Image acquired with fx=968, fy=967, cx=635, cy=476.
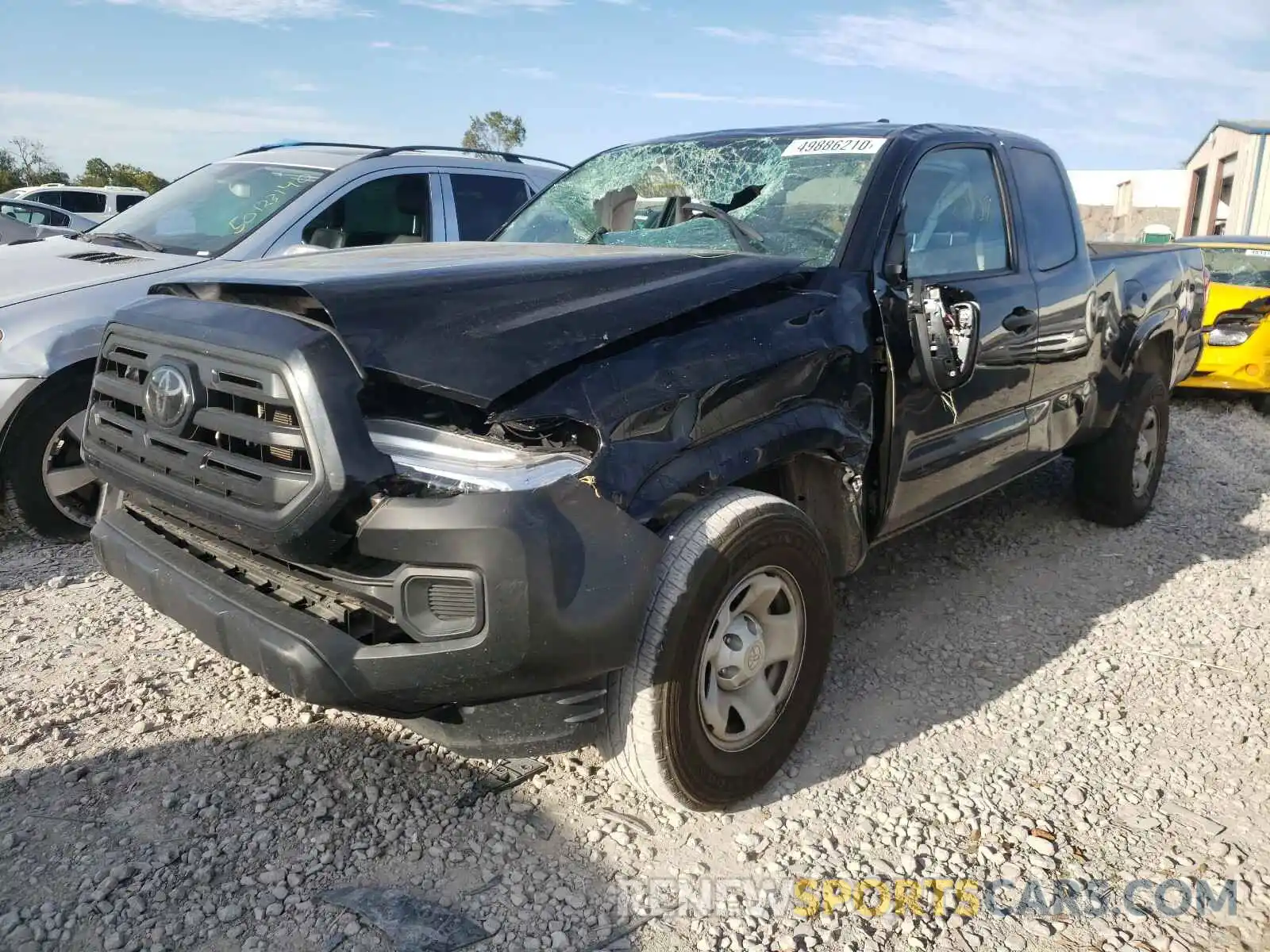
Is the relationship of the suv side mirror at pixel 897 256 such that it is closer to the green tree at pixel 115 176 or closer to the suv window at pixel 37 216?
the suv window at pixel 37 216

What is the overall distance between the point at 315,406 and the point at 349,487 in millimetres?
192

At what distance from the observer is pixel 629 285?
2590 mm

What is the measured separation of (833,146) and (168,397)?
7.97ft

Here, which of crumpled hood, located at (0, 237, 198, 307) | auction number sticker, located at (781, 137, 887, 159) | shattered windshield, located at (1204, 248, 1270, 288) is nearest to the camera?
auction number sticker, located at (781, 137, 887, 159)

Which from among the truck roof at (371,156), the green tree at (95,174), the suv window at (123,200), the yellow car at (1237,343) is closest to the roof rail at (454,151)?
the truck roof at (371,156)

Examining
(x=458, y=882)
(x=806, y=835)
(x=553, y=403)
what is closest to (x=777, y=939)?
(x=806, y=835)

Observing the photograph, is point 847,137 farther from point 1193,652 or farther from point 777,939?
point 777,939

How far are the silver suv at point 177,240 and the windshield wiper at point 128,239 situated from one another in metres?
0.01

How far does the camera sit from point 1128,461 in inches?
197

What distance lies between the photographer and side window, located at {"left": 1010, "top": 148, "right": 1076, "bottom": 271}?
4.13 meters

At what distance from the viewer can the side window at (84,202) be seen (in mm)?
18797

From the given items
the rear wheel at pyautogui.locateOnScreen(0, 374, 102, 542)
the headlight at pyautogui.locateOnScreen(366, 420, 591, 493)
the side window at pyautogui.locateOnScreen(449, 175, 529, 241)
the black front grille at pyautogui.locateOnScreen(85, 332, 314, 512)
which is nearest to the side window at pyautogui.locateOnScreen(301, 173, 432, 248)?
the side window at pyautogui.locateOnScreen(449, 175, 529, 241)

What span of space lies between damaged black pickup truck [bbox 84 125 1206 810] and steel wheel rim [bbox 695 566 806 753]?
0.03ft

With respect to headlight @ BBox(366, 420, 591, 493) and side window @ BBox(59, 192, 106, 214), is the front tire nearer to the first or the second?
headlight @ BBox(366, 420, 591, 493)
